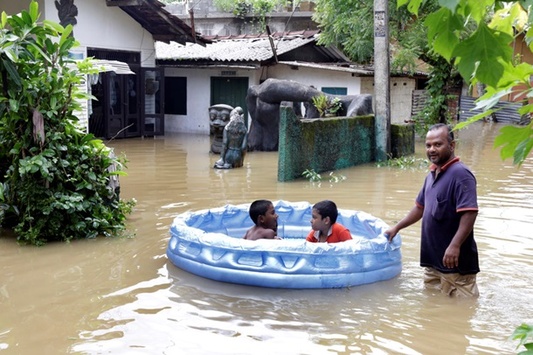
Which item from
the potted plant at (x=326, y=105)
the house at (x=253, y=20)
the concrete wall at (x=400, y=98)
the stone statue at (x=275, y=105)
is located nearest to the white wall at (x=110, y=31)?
the stone statue at (x=275, y=105)

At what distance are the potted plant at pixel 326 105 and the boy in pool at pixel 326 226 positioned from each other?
9.31 meters

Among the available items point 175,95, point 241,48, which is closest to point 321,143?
point 241,48

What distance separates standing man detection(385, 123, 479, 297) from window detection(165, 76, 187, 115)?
1817 cm

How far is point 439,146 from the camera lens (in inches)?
215

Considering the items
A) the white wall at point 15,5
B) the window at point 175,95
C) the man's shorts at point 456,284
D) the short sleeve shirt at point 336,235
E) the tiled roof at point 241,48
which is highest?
the white wall at point 15,5

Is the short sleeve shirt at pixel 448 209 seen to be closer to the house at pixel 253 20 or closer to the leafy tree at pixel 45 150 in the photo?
the leafy tree at pixel 45 150

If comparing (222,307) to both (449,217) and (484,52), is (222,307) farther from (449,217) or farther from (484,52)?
(484,52)

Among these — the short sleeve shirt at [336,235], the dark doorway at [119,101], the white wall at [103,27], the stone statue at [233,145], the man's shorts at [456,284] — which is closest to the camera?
the man's shorts at [456,284]

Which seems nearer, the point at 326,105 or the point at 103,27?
the point at 326,105

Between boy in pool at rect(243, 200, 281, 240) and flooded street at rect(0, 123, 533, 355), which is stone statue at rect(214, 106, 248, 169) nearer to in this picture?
flooded street at rect(0, 123, 533, 355)

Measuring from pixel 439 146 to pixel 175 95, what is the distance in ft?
61.7

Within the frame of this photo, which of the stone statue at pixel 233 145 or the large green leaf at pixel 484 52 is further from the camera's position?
the stone statue at pixel 233 145

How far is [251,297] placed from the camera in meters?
6.12

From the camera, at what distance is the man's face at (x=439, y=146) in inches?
215
